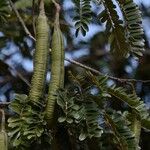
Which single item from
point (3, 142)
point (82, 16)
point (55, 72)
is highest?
point (82, 16)

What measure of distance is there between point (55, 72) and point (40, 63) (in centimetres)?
5

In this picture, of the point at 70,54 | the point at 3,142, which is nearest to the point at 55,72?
the point at 3,142

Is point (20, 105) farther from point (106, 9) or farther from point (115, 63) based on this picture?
point (115, 63)

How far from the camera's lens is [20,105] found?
1553 mm

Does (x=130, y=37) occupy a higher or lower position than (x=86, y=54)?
lower

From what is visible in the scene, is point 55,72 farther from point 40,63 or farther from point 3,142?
point 3,142

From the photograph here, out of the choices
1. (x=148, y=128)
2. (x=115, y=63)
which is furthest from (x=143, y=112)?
(x=115, y=63)

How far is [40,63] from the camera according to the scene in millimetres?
1530

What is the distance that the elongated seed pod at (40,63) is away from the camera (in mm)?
1514

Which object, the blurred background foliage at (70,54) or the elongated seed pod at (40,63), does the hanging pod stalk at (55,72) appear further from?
the blurred background foliage at (70,54)

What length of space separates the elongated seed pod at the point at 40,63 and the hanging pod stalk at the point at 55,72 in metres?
0.02

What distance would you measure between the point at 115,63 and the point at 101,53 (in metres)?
0.15

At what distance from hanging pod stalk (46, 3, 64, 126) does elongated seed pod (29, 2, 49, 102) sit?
0.02m

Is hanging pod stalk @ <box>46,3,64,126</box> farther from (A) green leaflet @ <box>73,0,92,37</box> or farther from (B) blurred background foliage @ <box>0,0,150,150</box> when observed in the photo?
(B) blurred background foliage @ <box>0,0,150,150</box>
